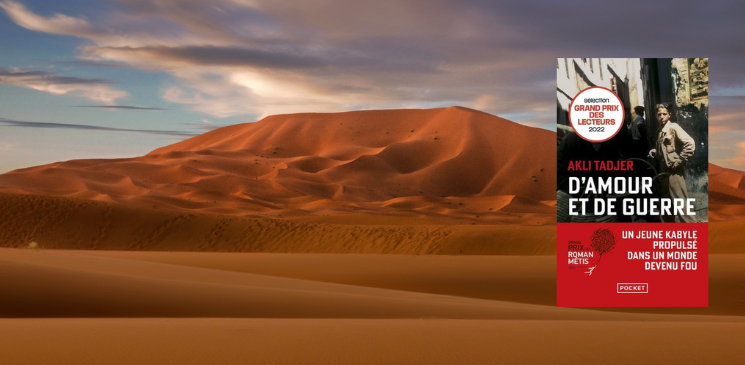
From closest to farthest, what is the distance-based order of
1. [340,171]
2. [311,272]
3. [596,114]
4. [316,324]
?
[316,324], [596,114], [311,272], [340,171]

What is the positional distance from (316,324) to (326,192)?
84658 mm

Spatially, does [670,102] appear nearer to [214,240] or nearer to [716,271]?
[716,271]

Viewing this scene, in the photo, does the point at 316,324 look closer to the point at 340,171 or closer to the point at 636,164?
the point at 636,164

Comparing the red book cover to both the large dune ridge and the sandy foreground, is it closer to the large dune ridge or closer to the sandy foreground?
the sandy foreground

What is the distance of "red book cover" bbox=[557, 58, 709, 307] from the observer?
40.2 ft

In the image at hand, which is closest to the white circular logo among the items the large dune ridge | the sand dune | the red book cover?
the red book cover

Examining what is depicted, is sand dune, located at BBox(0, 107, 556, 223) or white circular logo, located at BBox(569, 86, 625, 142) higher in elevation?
sand dune, located at BBox(0, 107, 556, 223)

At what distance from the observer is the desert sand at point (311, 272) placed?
21.0ft

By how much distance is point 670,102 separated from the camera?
40.6 feet

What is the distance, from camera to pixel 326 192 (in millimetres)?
92750

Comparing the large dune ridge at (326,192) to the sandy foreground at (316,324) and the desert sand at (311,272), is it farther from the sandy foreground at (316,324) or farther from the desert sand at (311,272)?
the sandy foreground at (316,324)

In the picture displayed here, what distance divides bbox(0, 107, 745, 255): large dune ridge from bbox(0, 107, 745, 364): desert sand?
0.77 feet

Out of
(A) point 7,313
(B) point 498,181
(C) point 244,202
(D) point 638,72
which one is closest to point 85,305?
(A) point 7,313

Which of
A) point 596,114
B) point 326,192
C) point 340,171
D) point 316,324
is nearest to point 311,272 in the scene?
point 596,114
